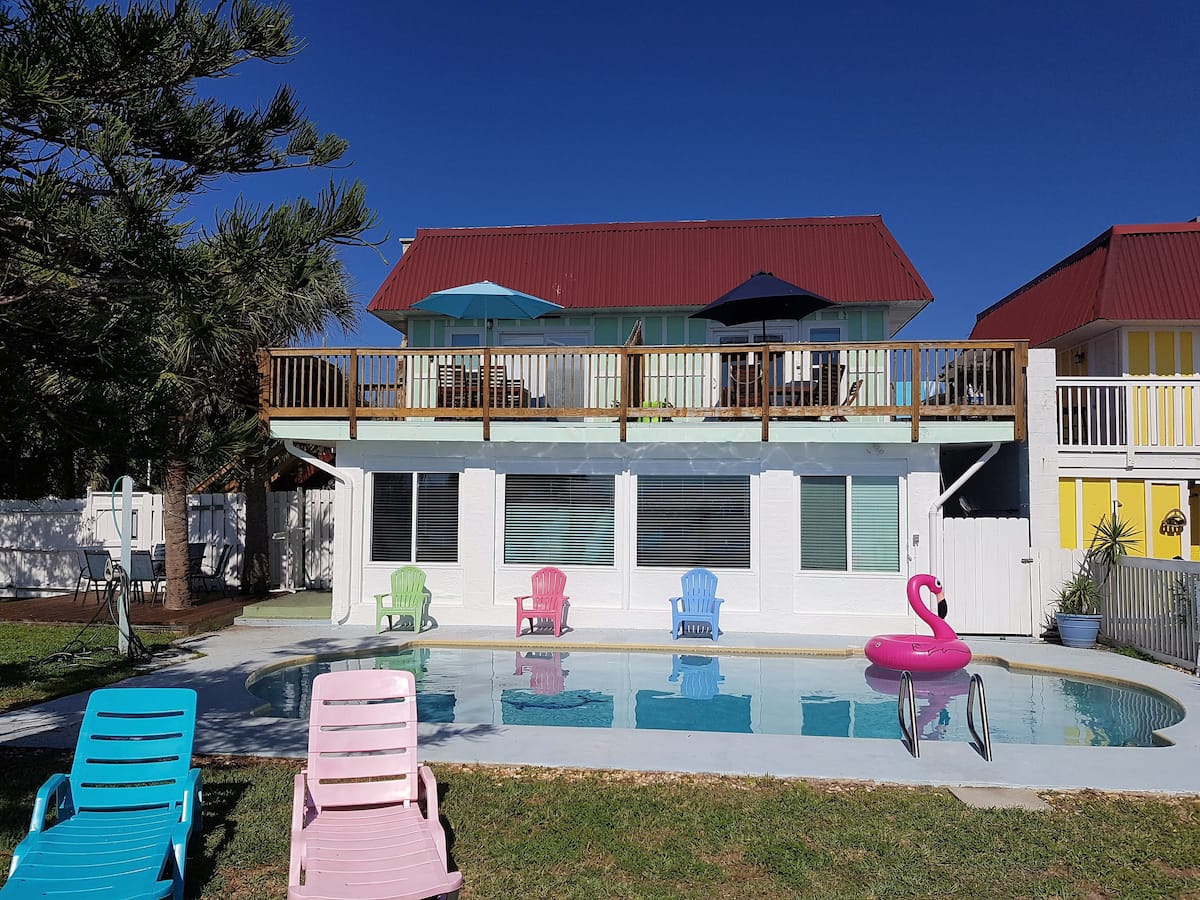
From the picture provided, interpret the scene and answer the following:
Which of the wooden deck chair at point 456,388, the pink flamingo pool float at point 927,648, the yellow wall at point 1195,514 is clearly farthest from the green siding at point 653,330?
the yellow wall at point 1195,514

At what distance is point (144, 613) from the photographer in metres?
14.5

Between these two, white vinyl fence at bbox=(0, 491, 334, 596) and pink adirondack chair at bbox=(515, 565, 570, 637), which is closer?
pink adirondack chair at bbox=(515, 565, 570, 637)

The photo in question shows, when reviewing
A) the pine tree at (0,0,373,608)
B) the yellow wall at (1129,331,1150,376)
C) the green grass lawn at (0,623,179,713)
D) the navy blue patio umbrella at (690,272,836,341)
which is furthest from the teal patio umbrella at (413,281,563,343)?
the yellow wall at (1129,331,1150,376)

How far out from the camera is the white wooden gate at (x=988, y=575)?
1370cm

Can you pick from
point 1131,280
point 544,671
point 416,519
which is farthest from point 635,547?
point 1131,280

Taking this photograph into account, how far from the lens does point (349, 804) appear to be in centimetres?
529

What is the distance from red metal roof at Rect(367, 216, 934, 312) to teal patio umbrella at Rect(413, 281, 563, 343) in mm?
2343

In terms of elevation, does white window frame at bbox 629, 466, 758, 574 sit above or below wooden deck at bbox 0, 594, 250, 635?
above

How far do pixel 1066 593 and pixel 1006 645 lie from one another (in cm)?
139

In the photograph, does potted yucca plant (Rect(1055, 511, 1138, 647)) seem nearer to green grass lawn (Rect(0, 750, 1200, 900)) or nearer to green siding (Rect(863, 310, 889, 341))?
green siding (Rect(863, 310, 889, 341))

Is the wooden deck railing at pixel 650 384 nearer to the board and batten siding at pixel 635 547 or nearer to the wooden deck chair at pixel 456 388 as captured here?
the wooden deck chair at pixel 456 388

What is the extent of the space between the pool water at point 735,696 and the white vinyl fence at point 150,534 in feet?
22.1

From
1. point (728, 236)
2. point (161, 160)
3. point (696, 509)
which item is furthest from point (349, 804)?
point (728, 236)

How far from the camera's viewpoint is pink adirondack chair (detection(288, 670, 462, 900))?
431 centimetres
